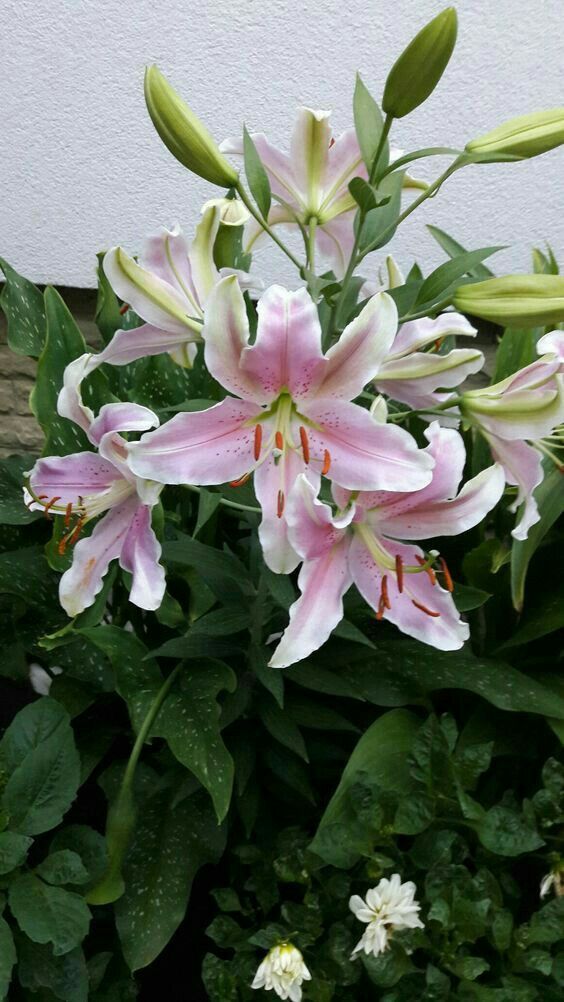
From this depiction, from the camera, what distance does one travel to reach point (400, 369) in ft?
2.38

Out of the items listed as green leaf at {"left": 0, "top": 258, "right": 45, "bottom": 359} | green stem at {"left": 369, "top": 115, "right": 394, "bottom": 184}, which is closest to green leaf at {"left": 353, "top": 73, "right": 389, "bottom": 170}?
green stem at {"left": 369, "top": 115, "right": 394, "bottom": 184}

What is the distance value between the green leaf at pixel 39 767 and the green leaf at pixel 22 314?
0.44 metres

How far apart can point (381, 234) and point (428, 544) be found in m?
0.43

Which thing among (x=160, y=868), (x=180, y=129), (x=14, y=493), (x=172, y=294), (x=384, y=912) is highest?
(x=180, y=129)

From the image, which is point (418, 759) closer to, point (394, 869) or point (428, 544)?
point (394, 869)

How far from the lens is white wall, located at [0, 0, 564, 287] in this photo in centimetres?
145

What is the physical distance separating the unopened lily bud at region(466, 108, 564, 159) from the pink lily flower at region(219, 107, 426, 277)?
12 centimetres

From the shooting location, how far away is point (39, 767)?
2.63ft

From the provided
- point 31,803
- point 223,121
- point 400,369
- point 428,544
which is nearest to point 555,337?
point 400,369

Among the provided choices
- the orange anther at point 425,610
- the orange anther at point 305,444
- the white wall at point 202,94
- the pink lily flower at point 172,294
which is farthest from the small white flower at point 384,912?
the white wall at point 202,94

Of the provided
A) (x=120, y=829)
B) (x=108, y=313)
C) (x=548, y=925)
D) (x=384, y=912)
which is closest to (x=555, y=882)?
(x=548, y=925)

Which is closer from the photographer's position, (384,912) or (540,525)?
(384,912)

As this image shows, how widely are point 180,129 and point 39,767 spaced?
0.57 m

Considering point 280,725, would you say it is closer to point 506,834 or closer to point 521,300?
point 506,834
